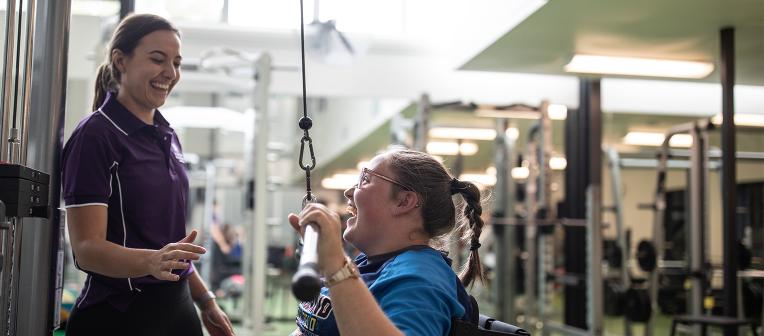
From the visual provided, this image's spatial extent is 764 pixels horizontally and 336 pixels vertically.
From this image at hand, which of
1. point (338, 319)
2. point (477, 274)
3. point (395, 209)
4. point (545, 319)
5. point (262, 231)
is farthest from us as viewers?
point (545, 319)

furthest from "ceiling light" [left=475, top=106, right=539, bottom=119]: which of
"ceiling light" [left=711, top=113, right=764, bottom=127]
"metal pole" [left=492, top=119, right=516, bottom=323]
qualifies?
"ceiling light" [left=711, top=113, right=764, bottom=127]

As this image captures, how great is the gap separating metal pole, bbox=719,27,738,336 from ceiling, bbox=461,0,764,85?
18cm

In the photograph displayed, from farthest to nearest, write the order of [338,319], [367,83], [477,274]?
[367,83], [477,274], [338,319]

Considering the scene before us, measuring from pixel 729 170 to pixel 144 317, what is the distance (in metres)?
4.22

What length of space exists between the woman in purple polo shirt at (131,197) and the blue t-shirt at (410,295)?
27 centimetres

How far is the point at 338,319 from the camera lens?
1.26 m

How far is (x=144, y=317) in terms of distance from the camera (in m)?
1.74

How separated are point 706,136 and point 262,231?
3452mm

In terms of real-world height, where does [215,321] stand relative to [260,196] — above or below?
below

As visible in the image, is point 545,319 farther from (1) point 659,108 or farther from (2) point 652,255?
(1) point 659,108

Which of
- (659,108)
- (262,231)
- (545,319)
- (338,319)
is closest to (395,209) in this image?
(338,319)

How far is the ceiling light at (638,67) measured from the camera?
5840mm

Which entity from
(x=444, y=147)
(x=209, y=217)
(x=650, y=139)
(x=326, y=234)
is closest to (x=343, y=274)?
(x=326, y=234)

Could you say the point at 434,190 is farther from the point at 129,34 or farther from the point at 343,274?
the point at 129,34
